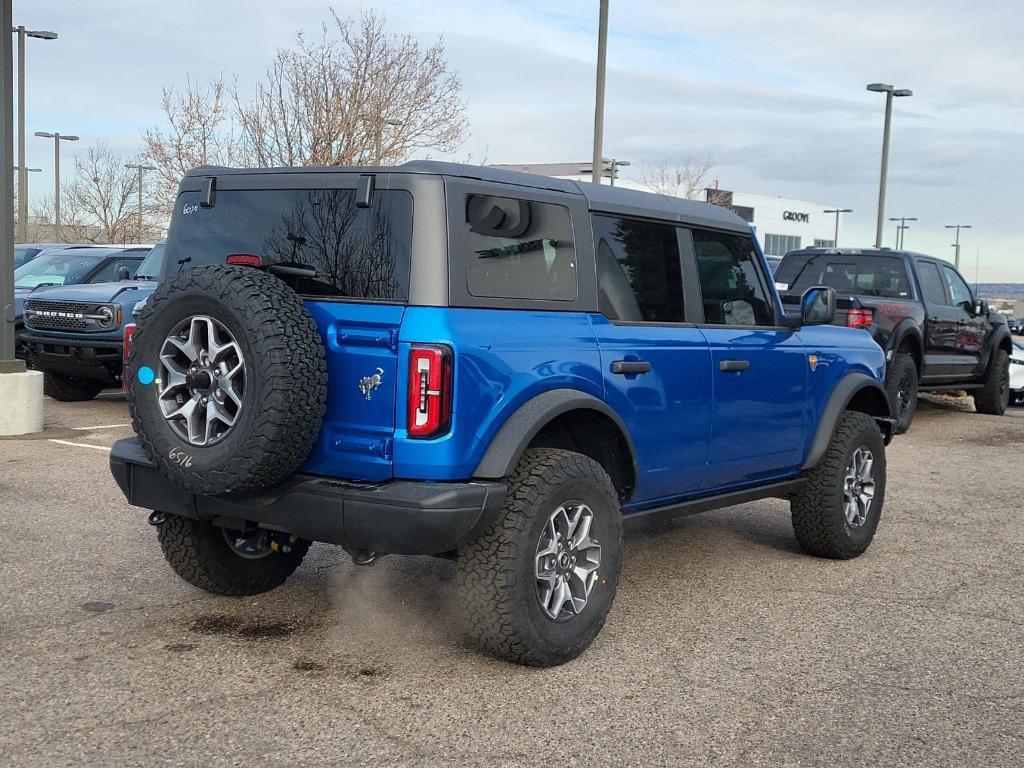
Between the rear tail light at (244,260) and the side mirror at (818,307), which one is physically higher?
the rear tail light at (244,260)

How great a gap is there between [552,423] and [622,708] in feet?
3.89

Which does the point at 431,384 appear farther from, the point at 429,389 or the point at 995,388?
the point at 995,388

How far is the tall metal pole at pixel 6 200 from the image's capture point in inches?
404

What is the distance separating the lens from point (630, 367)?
16.4 feet

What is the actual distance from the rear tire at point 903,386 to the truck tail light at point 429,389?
8.83m

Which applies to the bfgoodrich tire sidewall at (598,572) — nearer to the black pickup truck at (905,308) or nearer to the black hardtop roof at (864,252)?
the black pickup truck at (905,308)

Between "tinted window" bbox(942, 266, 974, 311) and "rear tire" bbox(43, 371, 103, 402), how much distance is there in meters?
9.80

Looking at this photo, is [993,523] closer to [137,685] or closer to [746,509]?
[746,509]

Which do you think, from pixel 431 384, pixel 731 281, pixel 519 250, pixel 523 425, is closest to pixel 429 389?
pixel 431 384

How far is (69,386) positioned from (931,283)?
9.70 metres

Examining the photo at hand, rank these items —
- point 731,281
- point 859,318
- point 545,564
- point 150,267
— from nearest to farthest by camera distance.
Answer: point 545,564 < point 731,281 < point 859,318 < point 150,267

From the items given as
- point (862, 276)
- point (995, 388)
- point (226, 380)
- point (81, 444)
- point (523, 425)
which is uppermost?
point (862, 276)

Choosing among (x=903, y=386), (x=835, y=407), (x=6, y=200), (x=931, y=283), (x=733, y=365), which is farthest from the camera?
(x=931, y=283)

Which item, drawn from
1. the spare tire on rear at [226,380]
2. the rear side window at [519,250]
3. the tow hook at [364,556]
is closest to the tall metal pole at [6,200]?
the spare tire on rear at [226,380]
